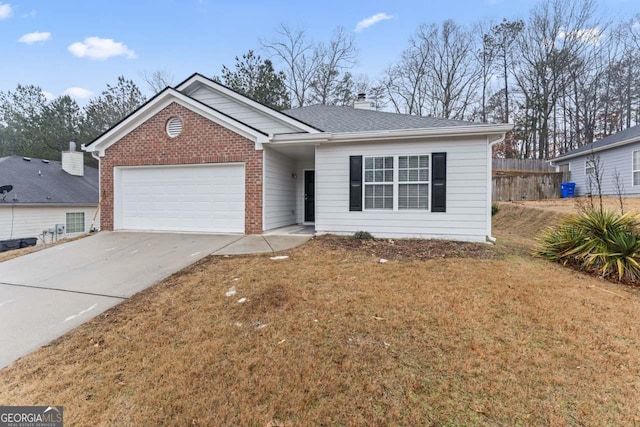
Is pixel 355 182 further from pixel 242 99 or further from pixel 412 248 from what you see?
pixel 242 99

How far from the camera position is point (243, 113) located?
31.8 ft

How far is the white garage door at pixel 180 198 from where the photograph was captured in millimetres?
8711

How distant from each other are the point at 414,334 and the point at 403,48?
84.8 ft

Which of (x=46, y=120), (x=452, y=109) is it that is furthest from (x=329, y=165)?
(x=46, y=120)

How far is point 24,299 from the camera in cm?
471

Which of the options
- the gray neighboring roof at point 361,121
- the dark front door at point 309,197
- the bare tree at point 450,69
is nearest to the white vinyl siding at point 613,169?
the bare tree at point 450,69

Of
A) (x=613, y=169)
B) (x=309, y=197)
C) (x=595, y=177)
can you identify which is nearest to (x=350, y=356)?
(x=309, y=197)

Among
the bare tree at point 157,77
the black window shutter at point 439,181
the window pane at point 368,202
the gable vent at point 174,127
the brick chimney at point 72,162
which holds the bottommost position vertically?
the window pane at point 368,202

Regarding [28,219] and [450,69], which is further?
[450,69]

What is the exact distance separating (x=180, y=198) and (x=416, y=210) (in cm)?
683

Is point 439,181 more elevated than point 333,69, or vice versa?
point 333,69

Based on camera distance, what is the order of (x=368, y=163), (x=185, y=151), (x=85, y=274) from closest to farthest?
(x=85, y=274), (x=368, y=163), (x=185, y=151)

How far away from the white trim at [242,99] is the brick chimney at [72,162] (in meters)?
14.6

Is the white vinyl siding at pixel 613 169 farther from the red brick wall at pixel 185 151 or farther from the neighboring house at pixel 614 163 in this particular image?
the red brick wall at pixel 185 151
